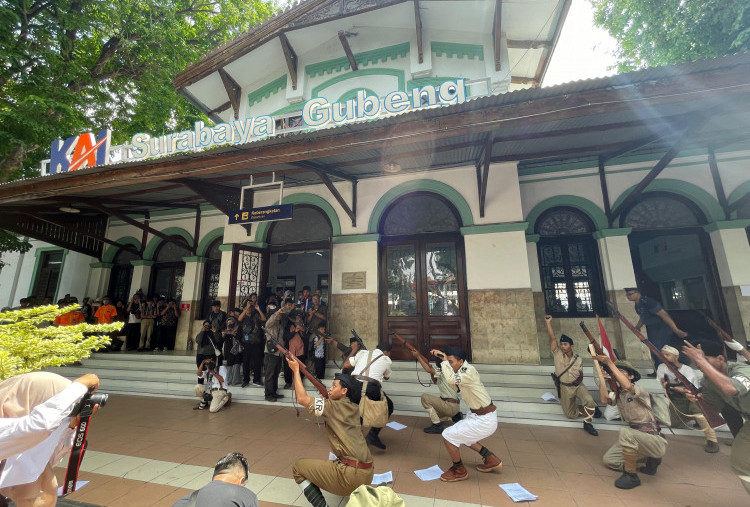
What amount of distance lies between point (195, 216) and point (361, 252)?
6.06 meters

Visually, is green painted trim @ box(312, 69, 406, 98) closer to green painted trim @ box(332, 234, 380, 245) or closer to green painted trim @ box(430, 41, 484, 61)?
green painted trim @ box(430, 41, 484, 61)

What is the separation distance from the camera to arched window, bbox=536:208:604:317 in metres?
7.56

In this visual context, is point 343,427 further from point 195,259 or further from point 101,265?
point 101,265

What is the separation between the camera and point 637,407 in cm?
352

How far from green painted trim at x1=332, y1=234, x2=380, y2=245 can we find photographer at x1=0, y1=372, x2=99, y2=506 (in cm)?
601

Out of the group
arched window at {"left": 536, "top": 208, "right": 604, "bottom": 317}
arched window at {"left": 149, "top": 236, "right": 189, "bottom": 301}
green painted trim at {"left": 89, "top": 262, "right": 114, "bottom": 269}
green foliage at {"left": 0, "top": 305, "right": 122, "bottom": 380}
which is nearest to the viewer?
green foliage at {"left": 0, "top": 305, "right": 122, "bottom": 380}

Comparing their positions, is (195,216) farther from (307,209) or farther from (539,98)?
(539,98)

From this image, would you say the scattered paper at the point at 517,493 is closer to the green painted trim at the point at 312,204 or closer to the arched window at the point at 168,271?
the green painted trim at the point at 312,204

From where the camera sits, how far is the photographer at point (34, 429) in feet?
6.31

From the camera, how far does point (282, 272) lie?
1320 centimetres

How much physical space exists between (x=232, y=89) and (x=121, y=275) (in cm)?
751

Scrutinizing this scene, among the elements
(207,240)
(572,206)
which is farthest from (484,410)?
(207,240)

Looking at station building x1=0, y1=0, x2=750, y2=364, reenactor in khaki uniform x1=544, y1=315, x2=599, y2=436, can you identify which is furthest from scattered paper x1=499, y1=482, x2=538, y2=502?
station building x1=0, y1=0, x2=750, y2=364

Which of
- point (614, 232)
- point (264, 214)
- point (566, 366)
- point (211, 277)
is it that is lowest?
point (566, 366)
